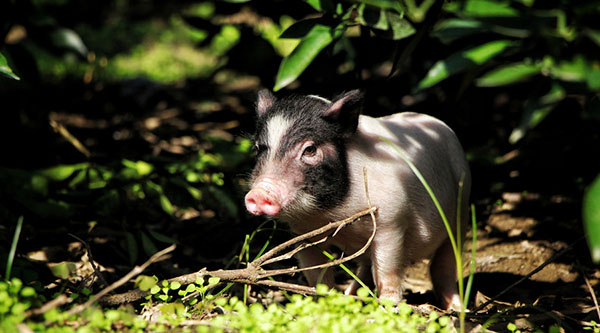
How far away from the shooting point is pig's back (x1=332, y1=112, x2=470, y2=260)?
318 cm

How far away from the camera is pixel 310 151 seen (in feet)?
10.4

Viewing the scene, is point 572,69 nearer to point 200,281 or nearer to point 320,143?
point 320,143

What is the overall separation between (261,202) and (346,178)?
49 centimetres

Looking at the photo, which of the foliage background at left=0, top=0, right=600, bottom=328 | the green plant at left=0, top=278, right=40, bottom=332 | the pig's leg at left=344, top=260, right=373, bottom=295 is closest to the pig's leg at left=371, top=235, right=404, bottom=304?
the pig's leg at left=344, top=260, right=373, bottom=295

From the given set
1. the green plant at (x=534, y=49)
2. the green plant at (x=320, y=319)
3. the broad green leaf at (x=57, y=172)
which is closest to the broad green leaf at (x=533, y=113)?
the green plant at (x=534, y=49)

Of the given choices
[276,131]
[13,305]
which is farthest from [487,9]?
[13,305]

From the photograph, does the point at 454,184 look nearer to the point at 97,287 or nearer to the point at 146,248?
the point at 146,248

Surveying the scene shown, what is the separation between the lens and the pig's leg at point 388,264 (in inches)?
127

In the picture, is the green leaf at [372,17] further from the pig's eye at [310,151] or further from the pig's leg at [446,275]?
the pig's leg at [446,275]

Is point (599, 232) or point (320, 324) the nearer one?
point (599, 232)

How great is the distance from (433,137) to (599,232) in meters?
1.98

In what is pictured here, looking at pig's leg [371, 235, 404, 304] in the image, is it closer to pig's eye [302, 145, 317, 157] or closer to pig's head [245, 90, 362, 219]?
pig's head [245, 90, 362, 219]

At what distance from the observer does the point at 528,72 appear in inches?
75.4

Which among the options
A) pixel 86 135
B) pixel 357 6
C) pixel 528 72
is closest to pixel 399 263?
pixel 357 6
